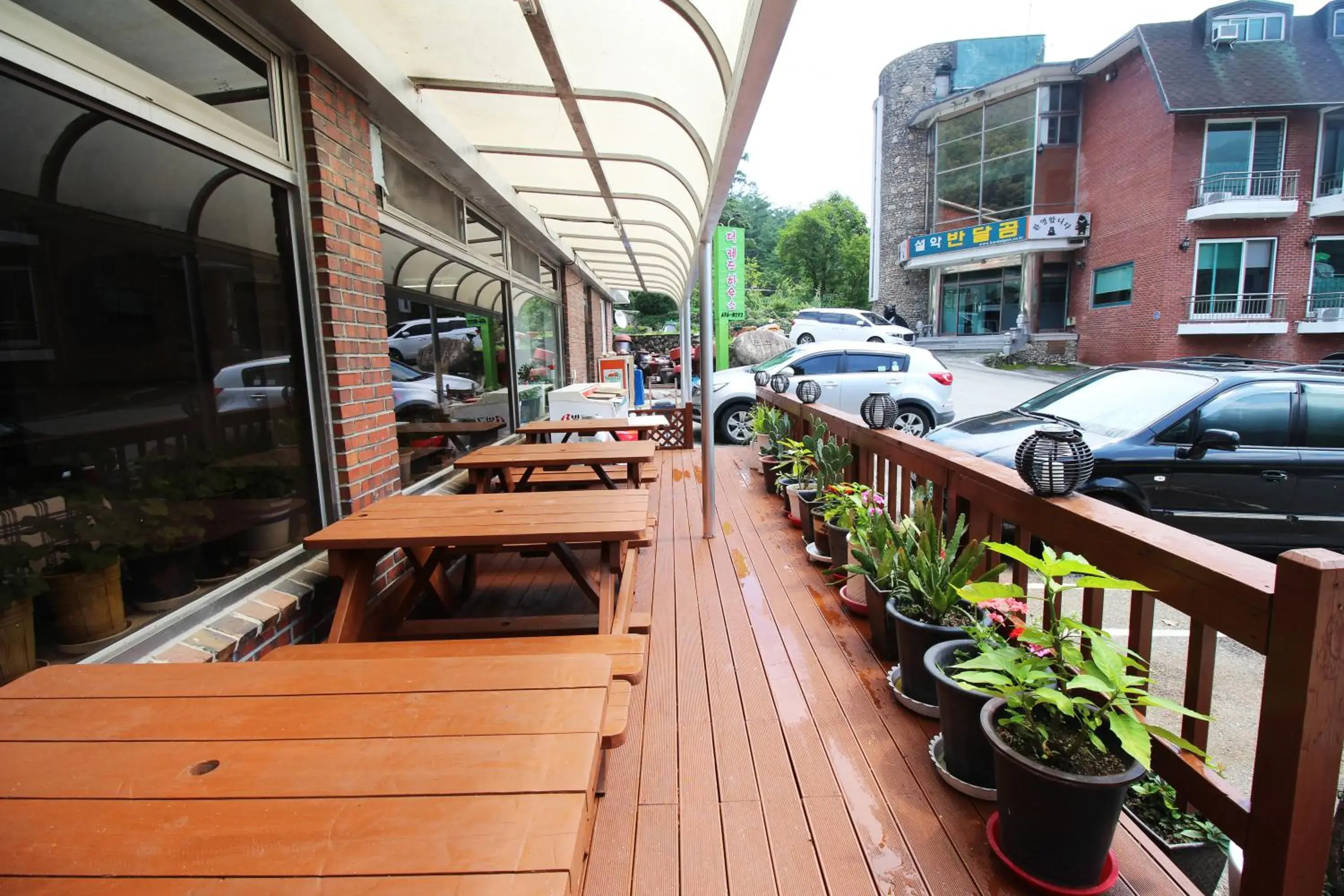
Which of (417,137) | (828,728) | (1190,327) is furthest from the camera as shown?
(1190,327)

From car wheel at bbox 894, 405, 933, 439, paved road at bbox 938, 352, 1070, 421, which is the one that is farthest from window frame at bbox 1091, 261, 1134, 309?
car wheel at bbox 894, 405, 933, 439

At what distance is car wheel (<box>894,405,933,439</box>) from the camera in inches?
322

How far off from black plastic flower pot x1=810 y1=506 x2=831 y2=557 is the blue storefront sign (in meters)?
21.4

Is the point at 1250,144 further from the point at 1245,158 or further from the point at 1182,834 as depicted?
the point at 1182,834

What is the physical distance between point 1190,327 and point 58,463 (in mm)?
21911

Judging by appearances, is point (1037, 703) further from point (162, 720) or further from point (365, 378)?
point (365, 378)

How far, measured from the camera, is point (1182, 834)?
5.87ft

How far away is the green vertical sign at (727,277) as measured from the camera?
11375mm

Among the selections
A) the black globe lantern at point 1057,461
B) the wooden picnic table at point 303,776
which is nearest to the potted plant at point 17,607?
the wooden picnic table at point 303,776

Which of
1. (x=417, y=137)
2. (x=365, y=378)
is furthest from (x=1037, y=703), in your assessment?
(x=417, y=137)

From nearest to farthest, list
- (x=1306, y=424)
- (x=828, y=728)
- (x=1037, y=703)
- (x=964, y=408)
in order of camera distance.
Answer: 1. (x=1037, y=703)
2. (x=828, y=728)
3. (x=1306, y=424)
4. (x=964, y=408)

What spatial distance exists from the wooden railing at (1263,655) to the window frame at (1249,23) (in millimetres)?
23485

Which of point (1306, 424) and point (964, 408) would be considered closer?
point (1306, 424)

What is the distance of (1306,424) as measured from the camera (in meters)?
3.75
